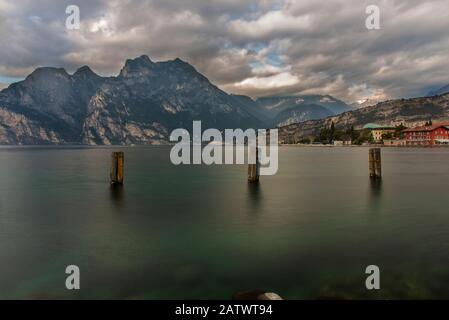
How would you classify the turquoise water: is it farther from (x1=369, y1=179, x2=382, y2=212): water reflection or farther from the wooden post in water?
the wooden post in water

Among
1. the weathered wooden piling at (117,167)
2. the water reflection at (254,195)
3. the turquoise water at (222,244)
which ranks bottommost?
the turquoise water at (222,244)

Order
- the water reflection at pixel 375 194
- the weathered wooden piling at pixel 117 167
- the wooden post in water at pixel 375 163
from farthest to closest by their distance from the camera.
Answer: the wooden post in water at pixel 375 163 < the weathered wooden piling at pixel 117 167 < the water reflection at pixel 375 194

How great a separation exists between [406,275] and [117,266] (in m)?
13.4

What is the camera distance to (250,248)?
67.8 feet

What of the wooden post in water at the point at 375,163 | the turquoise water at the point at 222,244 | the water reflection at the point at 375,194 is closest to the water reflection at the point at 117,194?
the turquoise water at the point at 222,244

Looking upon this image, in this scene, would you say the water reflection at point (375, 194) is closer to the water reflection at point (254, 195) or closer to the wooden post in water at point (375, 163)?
the wooden post in water at point (375, 163)

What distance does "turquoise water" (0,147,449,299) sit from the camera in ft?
49.9

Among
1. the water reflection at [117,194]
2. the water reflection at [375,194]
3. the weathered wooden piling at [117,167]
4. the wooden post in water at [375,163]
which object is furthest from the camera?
the wooden post in water at [375,163]

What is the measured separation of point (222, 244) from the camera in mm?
21734

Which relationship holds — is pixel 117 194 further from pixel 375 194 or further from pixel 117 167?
pixel 375 194

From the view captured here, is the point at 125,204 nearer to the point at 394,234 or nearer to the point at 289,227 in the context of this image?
the point at 289,227

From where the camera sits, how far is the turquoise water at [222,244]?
15.2 meters

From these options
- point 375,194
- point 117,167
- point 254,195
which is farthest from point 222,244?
point 117,167
